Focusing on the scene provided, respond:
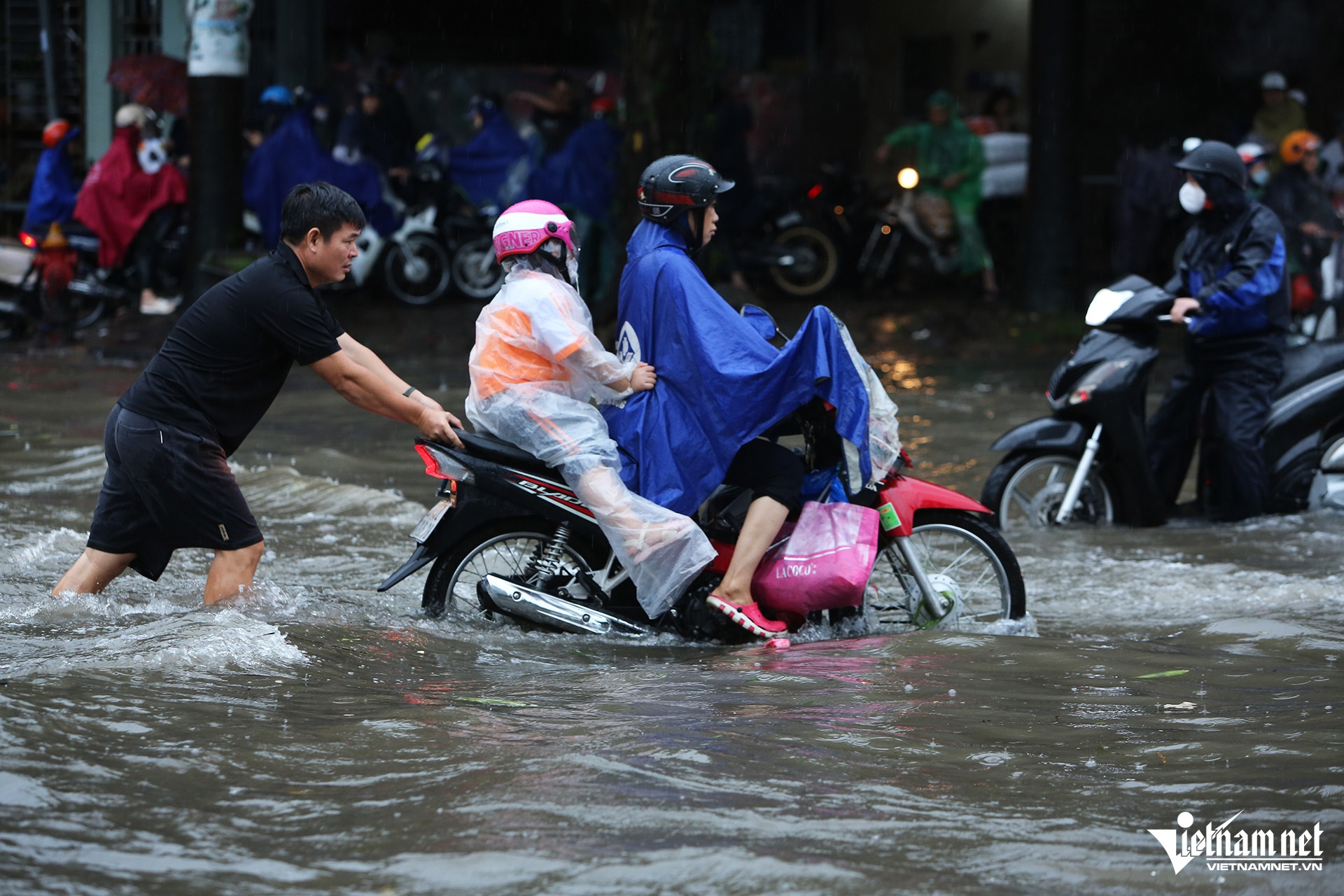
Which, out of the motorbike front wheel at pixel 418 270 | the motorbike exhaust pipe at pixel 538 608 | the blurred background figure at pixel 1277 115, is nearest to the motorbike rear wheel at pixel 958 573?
the motorbike exhaust pipe at pixel 538 608

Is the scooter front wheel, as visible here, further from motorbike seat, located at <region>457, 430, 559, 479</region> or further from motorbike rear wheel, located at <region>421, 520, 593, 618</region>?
motorbike seat, located at <region>457, 430, 559, 479</region>

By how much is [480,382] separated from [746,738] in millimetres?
1709

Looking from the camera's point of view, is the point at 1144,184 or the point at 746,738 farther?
the point at 1144,184

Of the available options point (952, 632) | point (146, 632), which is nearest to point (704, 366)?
point (952, 632)

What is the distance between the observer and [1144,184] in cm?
1512

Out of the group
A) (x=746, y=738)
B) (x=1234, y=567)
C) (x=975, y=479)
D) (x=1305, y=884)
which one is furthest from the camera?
(x=975, y=479)

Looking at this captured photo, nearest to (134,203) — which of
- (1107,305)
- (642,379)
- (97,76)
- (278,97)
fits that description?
(278,97)

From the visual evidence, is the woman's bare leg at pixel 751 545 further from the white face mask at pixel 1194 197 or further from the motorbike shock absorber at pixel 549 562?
the white face mask at pixel 1194 197

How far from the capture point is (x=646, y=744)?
155 inches

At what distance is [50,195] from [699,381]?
1124 centimetres

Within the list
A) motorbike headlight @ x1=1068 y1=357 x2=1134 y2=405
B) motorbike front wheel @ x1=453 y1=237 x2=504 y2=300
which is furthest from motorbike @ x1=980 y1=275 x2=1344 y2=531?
motorbike front wheel @ x1=453 y1=237 x2=504 y2=300

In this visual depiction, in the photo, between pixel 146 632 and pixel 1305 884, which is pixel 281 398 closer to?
pixel 146 632

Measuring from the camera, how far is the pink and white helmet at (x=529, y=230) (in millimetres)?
5098

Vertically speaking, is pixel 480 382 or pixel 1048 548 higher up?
pixel 480 382
